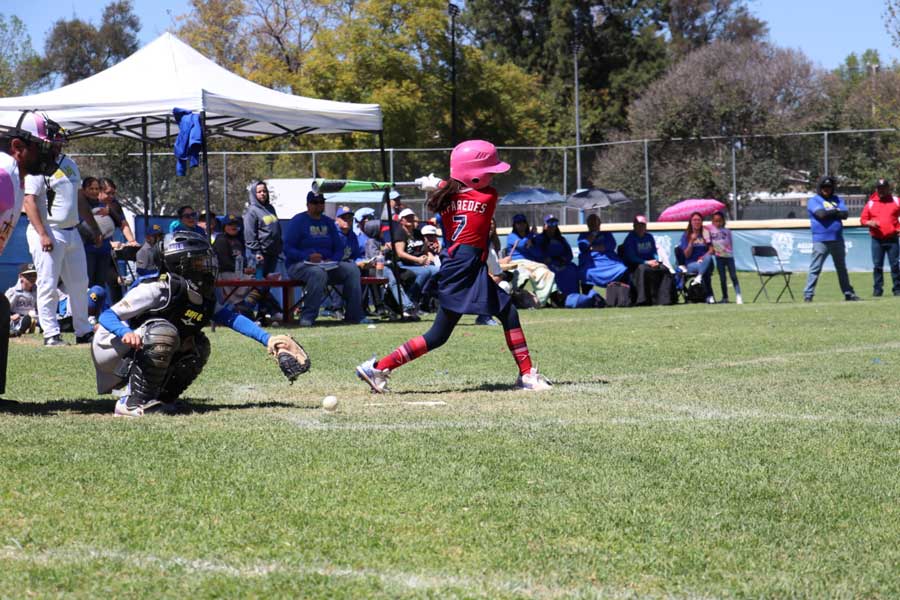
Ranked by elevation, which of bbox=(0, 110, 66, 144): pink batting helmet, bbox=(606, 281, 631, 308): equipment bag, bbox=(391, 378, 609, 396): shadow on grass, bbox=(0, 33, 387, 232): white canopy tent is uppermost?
bbox=(0, 33, 387, 232): white canopy tent

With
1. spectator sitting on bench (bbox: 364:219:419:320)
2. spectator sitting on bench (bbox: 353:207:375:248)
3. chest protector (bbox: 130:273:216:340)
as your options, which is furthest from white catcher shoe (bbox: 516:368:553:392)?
spectator sitting on bench (bbox: 353:207:375:248)

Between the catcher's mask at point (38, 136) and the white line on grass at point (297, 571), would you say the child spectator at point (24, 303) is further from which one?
the white line on grass at point (297, 571)

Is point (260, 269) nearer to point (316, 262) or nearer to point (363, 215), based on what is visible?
point (316, 262)

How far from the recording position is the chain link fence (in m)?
31.9

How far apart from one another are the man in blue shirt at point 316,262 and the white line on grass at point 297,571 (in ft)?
42.3

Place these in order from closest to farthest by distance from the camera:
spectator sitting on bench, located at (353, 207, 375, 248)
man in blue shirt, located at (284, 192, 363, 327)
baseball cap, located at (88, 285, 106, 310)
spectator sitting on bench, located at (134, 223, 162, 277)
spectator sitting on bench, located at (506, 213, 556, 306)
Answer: spectator sitting on bench, located at (134, 223, 162, 277), baseball cap, located at (88, 285, 106, 310), man in blue shirt, located at (284, 192, 363, 327), spectator sitting on bench, located at (353, 207, 375, 248), spectator sitting on bench, located at (506, 213, 556, 306)

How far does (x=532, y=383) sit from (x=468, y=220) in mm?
1285

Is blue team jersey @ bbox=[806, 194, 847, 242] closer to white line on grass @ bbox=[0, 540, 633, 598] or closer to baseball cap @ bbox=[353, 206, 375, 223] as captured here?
baseball cap @ bbox=[353, 206, 375, 223]

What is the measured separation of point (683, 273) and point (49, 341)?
12.7 meters

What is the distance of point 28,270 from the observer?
54.7ft

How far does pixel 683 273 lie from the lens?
22.3 meters

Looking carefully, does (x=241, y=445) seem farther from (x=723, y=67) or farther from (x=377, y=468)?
(x=723, y=67)

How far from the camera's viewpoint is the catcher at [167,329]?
24.1 ft

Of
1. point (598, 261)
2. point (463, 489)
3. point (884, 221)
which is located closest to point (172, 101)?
point (598, 261)
